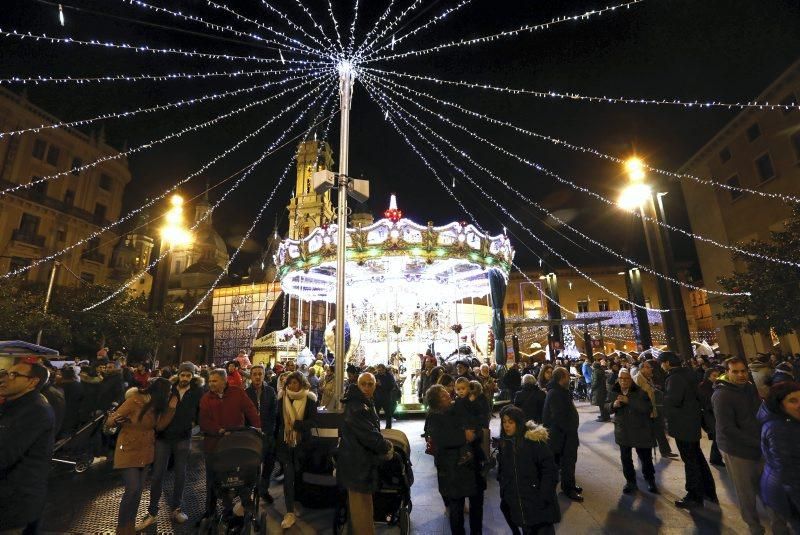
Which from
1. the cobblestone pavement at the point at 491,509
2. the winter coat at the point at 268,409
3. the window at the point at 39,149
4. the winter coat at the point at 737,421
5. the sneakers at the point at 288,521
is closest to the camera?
the winter coat at the point at 737,421

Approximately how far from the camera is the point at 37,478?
117 inches

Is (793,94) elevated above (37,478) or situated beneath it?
elevated above

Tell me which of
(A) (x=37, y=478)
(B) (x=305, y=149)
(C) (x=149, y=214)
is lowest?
(A) (x=37, y=478)

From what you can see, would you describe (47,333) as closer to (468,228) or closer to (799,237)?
(468,228)

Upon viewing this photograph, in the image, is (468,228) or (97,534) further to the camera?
(468,228)

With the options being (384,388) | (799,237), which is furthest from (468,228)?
(799,237)

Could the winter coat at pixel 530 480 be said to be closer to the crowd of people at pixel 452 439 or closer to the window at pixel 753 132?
the crowd of people at pixel 452 439

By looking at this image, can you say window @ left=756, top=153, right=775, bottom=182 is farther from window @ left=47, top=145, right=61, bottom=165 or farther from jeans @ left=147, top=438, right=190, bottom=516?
window @ left=47, top=145, right=61, bottom=165

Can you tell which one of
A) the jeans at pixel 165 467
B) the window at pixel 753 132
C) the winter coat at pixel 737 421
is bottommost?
the jeans at pixel 165 467

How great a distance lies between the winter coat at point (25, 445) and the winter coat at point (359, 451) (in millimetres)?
2235

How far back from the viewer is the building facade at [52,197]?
1043 inches

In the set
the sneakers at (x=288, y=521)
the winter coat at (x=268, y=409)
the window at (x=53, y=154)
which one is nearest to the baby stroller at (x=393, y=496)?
the sneakers at (x=288, y=521)

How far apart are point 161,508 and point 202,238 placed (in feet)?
183

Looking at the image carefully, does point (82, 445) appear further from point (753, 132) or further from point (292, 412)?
point (753, 132)
